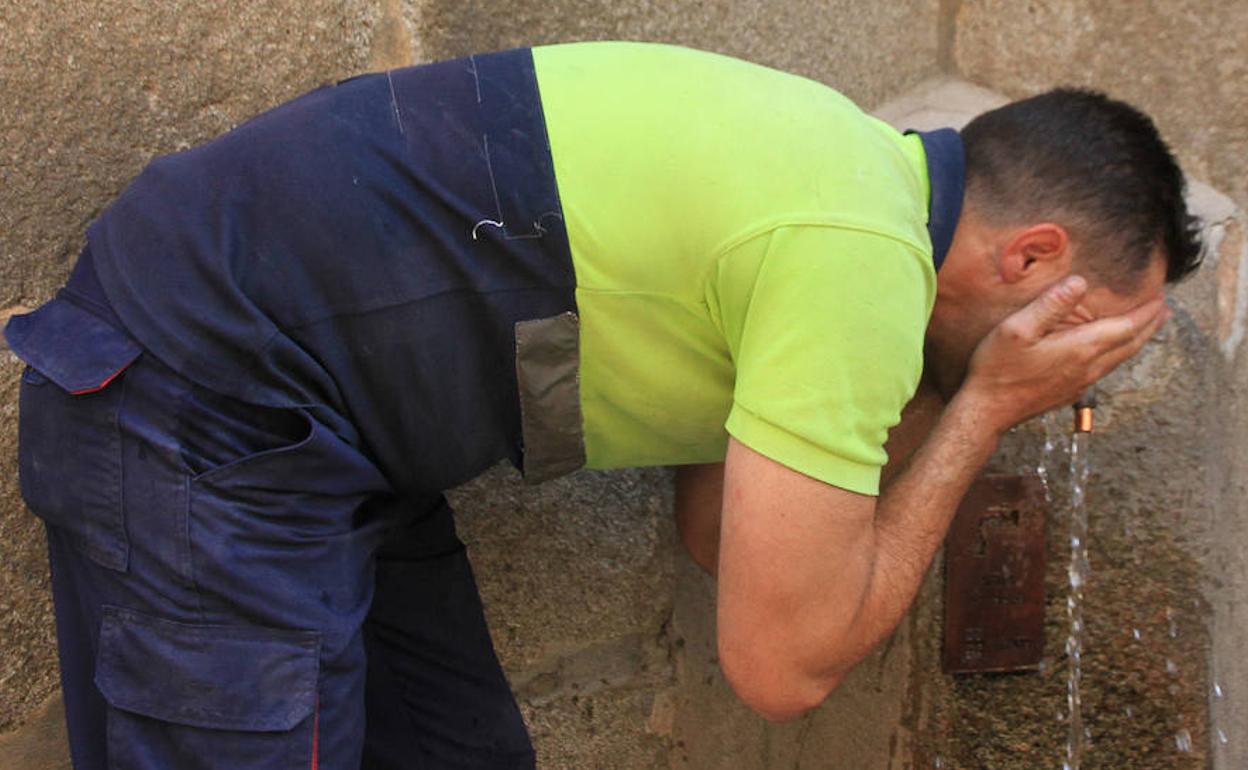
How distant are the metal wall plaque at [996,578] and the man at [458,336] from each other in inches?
24.2

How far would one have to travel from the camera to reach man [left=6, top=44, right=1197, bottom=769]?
1.34 metres

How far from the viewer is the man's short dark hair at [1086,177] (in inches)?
60.0

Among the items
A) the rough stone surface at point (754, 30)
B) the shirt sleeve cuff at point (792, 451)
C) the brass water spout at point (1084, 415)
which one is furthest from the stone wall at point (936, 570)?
the shirt sleeve cuff at point (792, 451)

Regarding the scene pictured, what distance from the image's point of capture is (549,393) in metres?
1.48

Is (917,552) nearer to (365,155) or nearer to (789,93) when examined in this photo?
(789,93)

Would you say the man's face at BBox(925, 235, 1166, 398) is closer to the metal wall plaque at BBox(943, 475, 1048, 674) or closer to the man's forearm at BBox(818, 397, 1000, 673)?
the man's forearm at BBox(818, 397, 1000, 673)

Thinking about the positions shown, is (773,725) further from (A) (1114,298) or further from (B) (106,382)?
(B) (106,382)

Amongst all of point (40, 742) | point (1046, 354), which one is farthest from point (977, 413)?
point (40, 742)

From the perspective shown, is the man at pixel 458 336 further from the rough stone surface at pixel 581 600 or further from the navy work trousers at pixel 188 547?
the rough stone surface at pixel 581 600

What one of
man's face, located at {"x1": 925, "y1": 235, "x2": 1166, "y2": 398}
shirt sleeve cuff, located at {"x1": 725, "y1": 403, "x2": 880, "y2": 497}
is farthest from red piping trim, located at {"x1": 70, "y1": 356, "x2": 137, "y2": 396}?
man's face, located at {"x1": 925, "y1": 235, "x2": 1166, "y2": 398}

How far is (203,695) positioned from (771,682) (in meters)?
0.56

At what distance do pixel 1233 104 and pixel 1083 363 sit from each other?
803 millimetres

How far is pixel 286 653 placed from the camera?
1.37m

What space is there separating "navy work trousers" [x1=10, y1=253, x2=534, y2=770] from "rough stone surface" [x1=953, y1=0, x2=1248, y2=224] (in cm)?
139
